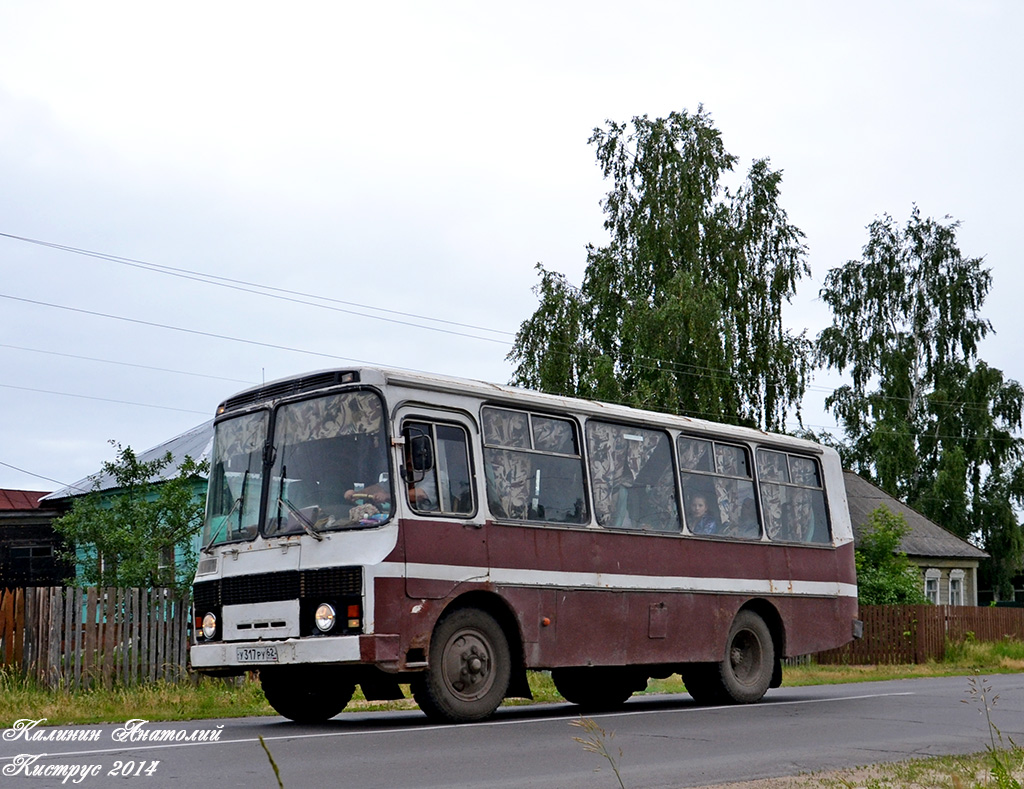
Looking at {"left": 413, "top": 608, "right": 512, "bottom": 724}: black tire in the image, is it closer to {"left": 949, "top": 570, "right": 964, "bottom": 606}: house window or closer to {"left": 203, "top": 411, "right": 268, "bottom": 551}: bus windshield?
{"left": 203, "top": 411, "right": 268, "bottom": 551}: bus windshield

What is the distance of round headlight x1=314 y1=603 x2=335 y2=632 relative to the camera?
38.1 ft

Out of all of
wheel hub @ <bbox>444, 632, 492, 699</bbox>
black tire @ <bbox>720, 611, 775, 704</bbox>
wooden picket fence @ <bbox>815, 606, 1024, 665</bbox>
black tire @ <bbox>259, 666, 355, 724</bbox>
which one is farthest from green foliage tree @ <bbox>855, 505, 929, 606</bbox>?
wheel hub @ <bbox>444, 632, 492, 699</bbox>

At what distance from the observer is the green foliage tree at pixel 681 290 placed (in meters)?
40.2

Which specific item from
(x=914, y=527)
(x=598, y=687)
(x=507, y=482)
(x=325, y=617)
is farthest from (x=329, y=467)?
(x=914, y=527)

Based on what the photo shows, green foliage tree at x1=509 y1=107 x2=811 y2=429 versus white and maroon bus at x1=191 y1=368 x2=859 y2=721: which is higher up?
green foliage tree at x1=509 y1=107 x2=811 y2=429

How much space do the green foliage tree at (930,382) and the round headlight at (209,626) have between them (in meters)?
42.7

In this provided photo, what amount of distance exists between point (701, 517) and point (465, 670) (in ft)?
14.2

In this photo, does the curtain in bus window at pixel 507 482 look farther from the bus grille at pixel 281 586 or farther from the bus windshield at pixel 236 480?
the bus windshield at pixel 236 480

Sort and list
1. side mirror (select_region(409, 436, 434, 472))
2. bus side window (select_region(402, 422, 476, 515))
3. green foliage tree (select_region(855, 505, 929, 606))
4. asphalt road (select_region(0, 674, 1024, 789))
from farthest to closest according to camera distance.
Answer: green foliage tree (select_region(855, 505, 929, 606)), bus side window (select_region(402, 422, 476, 515)), side mirror (select_region(409, 436, 434, 472)), asphalt road (select_region(0, 674, 1024, 789))

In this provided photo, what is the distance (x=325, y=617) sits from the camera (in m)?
11.7

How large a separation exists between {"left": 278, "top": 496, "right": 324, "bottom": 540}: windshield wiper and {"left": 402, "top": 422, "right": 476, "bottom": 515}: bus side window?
882 millimetres

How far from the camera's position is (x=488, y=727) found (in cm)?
1188

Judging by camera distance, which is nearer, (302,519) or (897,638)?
(302,519)

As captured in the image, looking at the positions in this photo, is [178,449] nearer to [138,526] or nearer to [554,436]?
[138,526]
